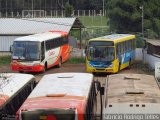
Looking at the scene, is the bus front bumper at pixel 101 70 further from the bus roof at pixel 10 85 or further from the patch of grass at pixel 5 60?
the bus roof at pixel 10 85

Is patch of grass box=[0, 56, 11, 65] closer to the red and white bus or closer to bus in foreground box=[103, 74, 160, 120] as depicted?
the red and white bus

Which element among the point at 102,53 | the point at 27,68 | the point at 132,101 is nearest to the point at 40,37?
the point at 27,68

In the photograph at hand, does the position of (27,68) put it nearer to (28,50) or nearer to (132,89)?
(28,50)

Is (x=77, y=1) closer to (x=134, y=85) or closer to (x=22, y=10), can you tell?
(x=22, y=10)

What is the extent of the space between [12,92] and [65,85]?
1985mm

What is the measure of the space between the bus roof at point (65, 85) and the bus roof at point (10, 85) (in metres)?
0.91

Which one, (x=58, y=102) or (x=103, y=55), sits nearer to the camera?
(x=58, y=102)

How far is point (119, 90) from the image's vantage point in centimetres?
1348

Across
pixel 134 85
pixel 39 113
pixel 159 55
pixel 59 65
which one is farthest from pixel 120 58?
pixel 39 113

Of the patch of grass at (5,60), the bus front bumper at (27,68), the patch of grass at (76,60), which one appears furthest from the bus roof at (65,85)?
the patch of grass at (5,60)

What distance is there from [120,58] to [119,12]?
15606 millimetres

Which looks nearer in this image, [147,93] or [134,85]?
[147,93]

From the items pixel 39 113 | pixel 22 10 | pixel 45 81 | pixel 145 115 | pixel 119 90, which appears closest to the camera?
pixel 145 115

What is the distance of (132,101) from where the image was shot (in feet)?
39.0
